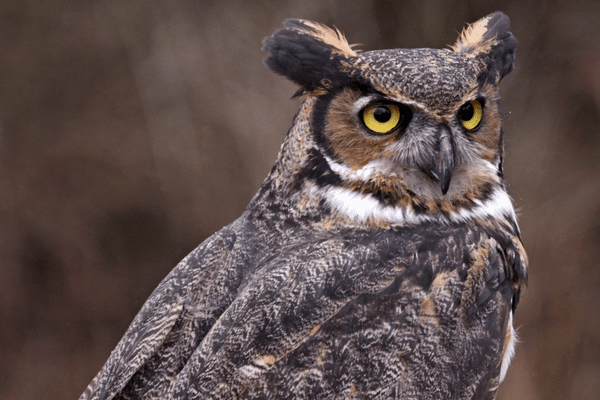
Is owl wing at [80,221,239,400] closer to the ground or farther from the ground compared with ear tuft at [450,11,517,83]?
closer to the ground

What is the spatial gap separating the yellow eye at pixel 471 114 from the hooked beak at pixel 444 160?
0.27ft

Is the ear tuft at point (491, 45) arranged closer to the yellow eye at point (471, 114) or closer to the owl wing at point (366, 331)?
the yellow eye at point (471, 114)

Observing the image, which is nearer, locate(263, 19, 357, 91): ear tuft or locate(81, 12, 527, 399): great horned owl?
locate(81, 12, 527, 399): great horned owl

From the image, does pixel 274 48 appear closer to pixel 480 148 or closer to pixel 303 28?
pixel 303 28

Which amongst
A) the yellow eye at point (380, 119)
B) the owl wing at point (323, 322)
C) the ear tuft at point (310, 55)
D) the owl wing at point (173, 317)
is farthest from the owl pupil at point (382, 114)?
A: the owl wing at point (173, 317)

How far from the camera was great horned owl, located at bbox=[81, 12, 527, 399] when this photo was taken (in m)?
1.28

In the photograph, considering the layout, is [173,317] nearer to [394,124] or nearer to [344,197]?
[344,197]

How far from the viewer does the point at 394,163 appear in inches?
56.5

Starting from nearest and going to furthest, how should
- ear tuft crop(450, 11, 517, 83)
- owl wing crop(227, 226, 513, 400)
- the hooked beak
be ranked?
owl wing crop(227, 226, 513, 400), the hooked beak, ear tuft crop(450, 11, 517, 83)

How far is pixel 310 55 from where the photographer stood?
151 cm

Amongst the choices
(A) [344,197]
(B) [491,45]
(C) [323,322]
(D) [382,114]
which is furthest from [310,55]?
(C) [323,322]

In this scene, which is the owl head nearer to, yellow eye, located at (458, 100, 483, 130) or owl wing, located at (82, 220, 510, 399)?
yellow eye, located at (458, 100, 483, 130)

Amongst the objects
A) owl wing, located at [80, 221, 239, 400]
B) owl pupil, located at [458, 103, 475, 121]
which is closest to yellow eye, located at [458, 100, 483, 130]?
owl pupil, located at [458, 103, 475, 121]

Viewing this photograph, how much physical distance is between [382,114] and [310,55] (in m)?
0.26
